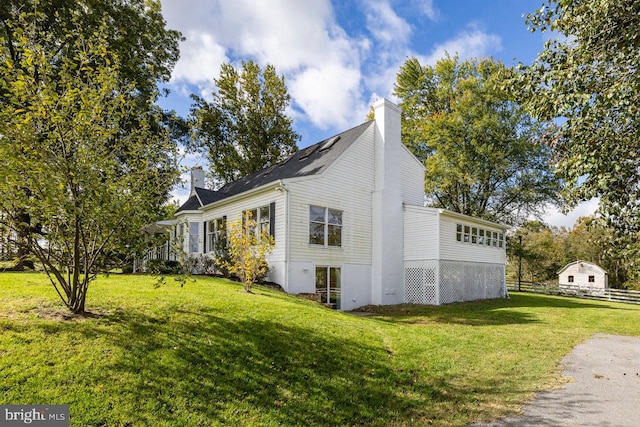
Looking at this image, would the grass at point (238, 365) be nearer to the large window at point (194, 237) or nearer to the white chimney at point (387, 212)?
the white chimney at point (387, 212)

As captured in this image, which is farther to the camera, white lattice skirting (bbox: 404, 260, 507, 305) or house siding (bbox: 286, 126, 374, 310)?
white lattice skirting (bbox: 404, 260, 507, 305)

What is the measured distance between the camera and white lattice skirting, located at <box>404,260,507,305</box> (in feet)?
50.6

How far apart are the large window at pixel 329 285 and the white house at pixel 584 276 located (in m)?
28.9

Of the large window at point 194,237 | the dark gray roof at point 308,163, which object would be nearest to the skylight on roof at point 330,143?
the dark gray roof at point 308,163

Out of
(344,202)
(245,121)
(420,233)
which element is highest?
(245,121)

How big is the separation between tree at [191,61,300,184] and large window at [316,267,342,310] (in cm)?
1825

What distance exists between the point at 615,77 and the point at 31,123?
999 centimetres

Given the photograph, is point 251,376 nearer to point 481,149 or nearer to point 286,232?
point 286,232

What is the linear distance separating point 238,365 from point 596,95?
26.9 feet

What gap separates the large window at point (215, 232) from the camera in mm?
16214

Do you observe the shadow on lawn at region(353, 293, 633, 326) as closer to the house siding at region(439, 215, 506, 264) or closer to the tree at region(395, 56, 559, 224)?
the house siding at region(439, 215, 506, 264)

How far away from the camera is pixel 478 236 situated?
18.4 metres

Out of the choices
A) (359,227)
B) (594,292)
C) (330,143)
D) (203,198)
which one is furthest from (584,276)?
(203,198)

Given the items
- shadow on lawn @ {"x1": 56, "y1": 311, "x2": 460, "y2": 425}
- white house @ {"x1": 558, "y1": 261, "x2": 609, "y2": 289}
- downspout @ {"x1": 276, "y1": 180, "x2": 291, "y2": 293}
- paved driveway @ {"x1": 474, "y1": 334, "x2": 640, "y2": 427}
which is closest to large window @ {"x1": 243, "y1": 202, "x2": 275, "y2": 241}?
downspout @ {"x1": 276, "y1": 180, "x2": 291, "y2": 293}
